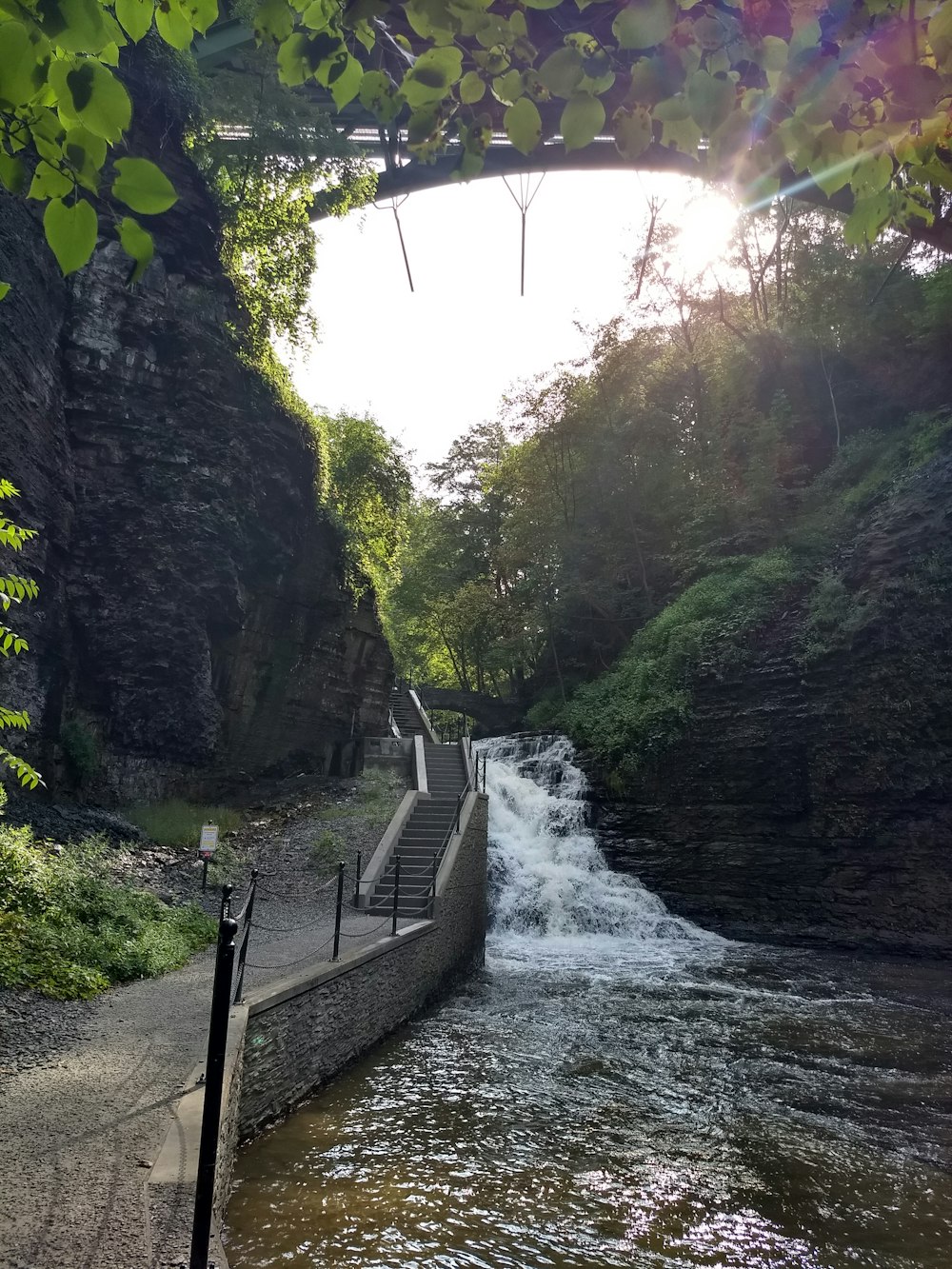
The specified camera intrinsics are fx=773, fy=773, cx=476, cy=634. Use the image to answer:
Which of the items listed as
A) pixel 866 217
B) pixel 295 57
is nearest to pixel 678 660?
pixel 866 217

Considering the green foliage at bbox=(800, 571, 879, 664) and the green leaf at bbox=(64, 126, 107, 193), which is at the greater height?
the green foliage at bbox=(800, 571, 879, 664)

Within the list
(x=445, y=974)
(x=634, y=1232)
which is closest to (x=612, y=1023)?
(x=445, y=974)

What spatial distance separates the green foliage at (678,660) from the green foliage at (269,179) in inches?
519

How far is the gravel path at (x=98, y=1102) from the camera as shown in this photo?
3375 millimetres

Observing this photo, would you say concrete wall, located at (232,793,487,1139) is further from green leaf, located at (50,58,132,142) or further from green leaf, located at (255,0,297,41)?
green leaf, located at (255,0,297,41)

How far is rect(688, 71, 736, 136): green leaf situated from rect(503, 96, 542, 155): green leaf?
0.41 metres

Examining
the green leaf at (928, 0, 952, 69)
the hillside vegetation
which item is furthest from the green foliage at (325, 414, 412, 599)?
the green leaf at (928, 0, 952, 69)

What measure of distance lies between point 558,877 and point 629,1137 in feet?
34.3

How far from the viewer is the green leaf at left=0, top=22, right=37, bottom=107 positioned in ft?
4.31

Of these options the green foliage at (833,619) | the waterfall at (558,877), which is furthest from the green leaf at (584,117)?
the green foliage at (833,619)

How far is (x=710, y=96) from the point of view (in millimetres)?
1818

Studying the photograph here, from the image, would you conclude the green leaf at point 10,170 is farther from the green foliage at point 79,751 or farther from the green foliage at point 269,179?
the green foliage at point 269,179

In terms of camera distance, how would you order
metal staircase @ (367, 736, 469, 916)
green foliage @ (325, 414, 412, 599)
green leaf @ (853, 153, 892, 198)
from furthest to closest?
green foliage @ (325, 414, 412, 599) < metal staircase @ (367, 736, 469, 916) < green leaf @ (853, 153, 892, 198)

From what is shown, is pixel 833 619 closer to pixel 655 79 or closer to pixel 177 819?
pixel 177 819
